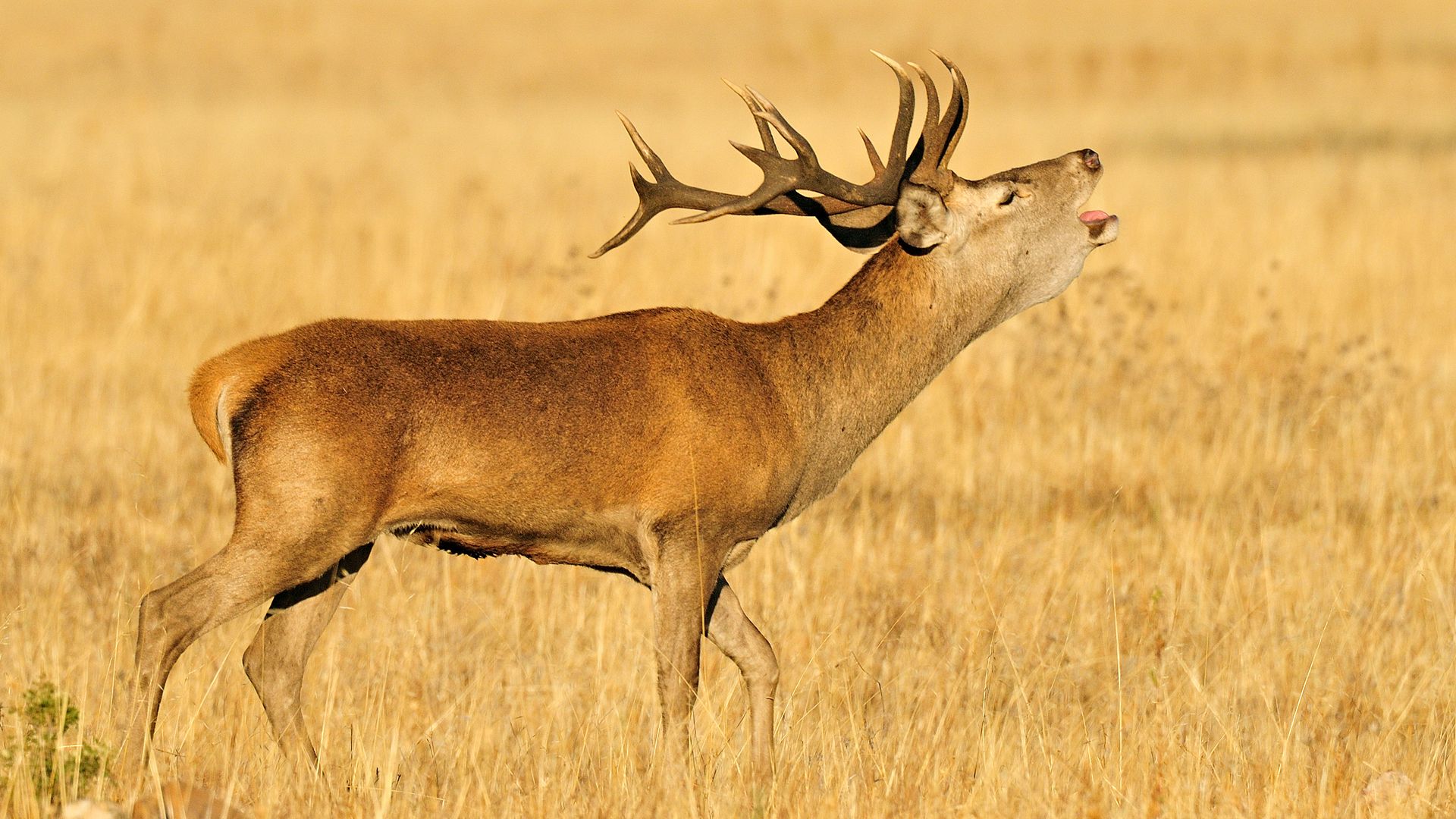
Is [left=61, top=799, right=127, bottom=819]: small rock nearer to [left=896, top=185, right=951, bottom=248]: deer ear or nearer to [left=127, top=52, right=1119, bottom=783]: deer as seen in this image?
[left=127, top=52, right=1119, bottom=783]: deer

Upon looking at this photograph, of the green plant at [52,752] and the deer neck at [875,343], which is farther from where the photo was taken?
the deer neck at [875,343]

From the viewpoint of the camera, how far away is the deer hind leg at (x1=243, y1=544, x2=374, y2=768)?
522 centimetres

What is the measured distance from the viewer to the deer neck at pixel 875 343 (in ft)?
18.1

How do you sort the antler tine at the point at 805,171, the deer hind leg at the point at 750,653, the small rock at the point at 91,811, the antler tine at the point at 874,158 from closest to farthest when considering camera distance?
the small rock at the point at 91,811 → the deer hind leg at the point at 750,653 → the antler tine at the point at 805,171 → the antler tine at the point at 874,158

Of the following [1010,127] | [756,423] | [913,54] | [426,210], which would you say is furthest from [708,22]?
[756,423]

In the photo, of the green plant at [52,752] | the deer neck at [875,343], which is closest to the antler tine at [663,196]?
the deer neck at [875,343]

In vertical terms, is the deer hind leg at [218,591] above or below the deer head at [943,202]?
below

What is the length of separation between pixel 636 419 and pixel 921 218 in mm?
1235

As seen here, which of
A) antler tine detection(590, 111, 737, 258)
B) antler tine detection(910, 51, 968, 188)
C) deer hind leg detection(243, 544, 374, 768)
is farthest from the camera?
antler tine detection(910, 51, 968, 188)

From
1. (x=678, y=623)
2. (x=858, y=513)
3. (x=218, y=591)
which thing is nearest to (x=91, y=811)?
(x=218, y=591)

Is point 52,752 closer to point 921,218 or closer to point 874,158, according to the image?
point 921,218

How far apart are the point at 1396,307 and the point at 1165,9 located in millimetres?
29068

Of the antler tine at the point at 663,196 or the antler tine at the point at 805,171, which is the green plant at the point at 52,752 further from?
the antler tine at the point at 805,171

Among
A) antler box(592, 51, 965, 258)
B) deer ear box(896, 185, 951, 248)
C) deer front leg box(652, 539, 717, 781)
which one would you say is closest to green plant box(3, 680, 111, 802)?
deer front leg box(652, 539, 717, 781)
